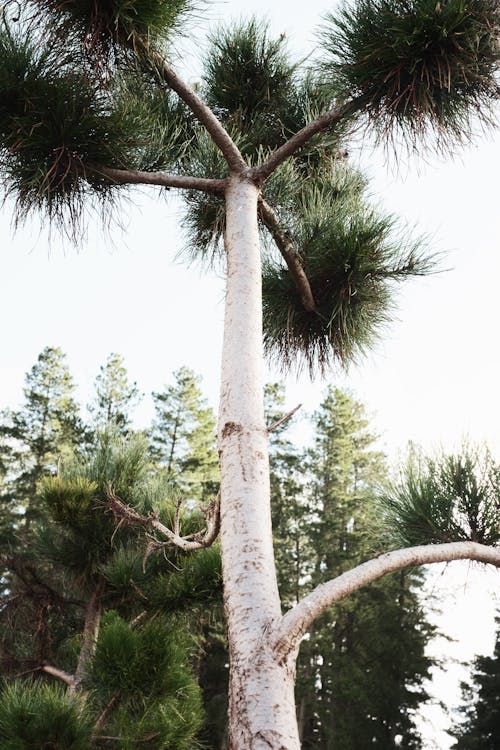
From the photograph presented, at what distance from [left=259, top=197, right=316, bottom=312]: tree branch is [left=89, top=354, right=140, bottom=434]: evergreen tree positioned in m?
15.1

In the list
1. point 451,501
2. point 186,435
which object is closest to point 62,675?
point 451,501

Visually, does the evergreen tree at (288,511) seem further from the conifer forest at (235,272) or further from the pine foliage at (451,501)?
the pine foliage at (451,501)

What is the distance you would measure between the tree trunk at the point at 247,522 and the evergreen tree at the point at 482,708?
1665cm

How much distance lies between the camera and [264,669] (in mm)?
1839

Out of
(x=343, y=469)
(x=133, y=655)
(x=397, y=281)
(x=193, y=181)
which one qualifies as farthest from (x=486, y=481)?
(x=343, y=469)

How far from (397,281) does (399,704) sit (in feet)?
48.8

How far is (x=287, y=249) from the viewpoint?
12.0ft

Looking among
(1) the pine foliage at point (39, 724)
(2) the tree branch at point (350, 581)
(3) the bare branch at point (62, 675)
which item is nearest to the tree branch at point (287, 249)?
(2) the tree branch at point (350, 581)

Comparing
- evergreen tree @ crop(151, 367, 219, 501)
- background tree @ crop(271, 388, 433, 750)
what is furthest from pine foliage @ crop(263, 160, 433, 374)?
evergreen tree @ crop(151, 367, 219, 501)

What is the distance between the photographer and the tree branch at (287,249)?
3586 millimetres

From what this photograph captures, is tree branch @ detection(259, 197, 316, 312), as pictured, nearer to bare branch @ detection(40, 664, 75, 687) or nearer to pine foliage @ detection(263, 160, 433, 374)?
pine foliage @ detection(263, 160, 433, 374)

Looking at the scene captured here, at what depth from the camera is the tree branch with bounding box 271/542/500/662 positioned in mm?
1902

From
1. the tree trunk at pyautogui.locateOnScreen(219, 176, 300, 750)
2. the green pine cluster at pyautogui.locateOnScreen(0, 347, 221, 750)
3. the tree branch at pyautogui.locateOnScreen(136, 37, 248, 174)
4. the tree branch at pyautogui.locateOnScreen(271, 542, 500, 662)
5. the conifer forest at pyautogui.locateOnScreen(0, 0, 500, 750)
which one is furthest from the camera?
the green pine cluster at pyautogui.locateOnScreen(0, 347, 221, 750)

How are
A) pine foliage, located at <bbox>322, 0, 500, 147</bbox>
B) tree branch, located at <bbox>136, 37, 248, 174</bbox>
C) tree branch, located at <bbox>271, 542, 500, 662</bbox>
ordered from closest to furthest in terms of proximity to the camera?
tree branch, located at <bbox>271, 542, 500, 662</bbox> < pine foliage, located at <bbox>322, 0, 500, 147</bbox> < tree branch, located at <bbox>136, 37, 248, 174</bbox>
